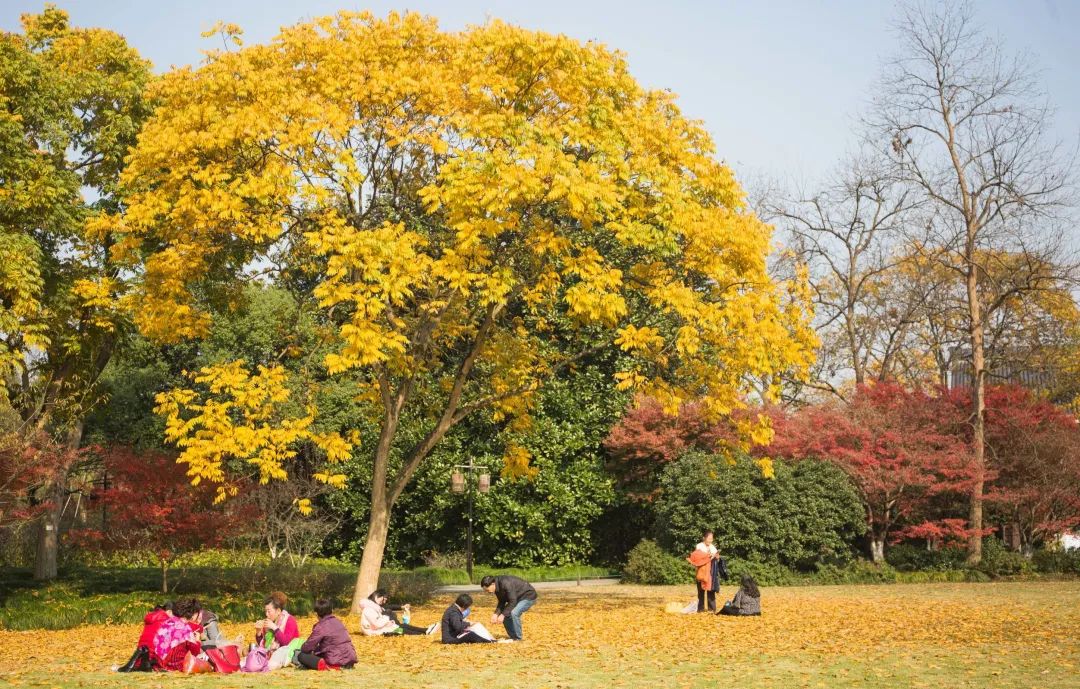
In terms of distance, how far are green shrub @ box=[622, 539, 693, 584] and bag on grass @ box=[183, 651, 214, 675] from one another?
17238 mm

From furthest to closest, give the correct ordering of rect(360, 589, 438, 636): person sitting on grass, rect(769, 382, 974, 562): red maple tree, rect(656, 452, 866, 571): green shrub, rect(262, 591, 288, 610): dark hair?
rect(656, 452, 866, 571): green shrub, rect(769, 382, 974, 562): red maple tree, rect(360, 589, 438, 636): person sitting on grass, rect(262, 591, 288, 610): dark hair

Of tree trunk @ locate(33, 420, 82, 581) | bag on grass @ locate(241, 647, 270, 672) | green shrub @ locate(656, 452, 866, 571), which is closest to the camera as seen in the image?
bag on grass @ locate(241, 647, 270, 672)

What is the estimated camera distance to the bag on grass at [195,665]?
439 inches

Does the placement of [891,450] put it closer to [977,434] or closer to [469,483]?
[977,434]

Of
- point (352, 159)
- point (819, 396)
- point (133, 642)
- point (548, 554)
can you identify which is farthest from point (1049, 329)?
point (133, 642)

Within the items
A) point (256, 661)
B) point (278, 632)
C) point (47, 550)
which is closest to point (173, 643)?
point (256, 661)

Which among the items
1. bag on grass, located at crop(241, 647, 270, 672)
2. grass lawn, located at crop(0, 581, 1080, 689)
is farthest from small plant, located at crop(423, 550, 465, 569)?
bag on grass, located at crop(241, 647, 270, 672)

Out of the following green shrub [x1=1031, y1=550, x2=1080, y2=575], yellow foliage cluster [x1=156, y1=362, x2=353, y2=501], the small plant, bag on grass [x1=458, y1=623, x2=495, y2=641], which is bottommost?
the small plant

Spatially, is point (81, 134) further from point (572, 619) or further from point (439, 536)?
point (439, 536)

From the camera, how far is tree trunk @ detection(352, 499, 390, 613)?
1788cm

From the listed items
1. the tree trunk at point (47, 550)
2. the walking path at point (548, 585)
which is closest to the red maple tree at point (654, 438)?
the walking path at point (548, 585)

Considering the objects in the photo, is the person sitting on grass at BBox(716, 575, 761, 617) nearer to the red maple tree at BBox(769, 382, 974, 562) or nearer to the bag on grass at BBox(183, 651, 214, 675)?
the bag on grass at BBox(183, 651, 214, 675)

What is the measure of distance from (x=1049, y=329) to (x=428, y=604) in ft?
83.9

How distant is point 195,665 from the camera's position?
11.2 m
